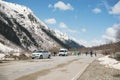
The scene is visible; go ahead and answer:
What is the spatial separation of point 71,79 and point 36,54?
38301 mm

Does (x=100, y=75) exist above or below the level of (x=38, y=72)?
below

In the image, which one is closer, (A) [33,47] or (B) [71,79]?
(B) [71,79]

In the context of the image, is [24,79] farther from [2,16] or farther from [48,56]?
[2,16]

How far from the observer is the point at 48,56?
60.5 m

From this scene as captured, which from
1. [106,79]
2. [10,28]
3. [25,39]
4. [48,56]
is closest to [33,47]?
[25,39]

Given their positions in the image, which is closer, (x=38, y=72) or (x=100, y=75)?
(x=38, y=72)

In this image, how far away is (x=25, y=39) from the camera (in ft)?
643

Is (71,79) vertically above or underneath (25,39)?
underneath

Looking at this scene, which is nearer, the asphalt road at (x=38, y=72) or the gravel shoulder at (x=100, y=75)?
the asphalt road at (x=38, y=72)

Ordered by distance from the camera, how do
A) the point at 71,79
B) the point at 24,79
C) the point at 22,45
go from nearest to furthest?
the point at 24,79
the point at 71,79
the point at 22,45

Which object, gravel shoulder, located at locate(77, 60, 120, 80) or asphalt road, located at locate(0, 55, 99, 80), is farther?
gravel shoulder, located at locate(77, 60, 120, 80)

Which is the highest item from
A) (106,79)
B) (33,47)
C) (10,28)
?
(10,28)

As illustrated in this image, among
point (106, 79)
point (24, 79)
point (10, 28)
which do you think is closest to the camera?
point (24, 79)

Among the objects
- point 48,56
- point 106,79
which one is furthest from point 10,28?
point 106,79
